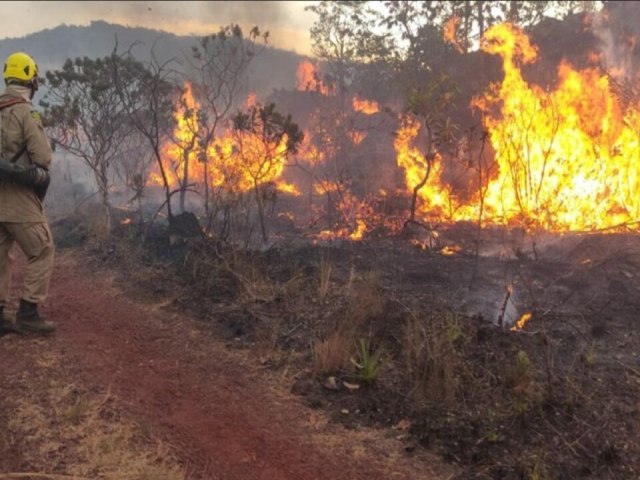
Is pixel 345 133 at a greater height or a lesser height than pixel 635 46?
lesser

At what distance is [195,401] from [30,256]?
2.08 metres

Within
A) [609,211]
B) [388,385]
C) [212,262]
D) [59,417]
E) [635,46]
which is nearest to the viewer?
[59,417]

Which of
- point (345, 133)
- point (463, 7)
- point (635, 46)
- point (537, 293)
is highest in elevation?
point (463, 7)

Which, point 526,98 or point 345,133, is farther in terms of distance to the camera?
point 345,133

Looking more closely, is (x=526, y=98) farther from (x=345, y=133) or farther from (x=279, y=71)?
(x=279, y=71)

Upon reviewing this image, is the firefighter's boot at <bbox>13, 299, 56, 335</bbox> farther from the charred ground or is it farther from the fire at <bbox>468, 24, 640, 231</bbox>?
the fire at <bbox>468, 24, 640, 231</bbox>

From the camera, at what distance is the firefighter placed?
4.39 meters

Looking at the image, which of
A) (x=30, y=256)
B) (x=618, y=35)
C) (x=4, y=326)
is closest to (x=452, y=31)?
(x=618, y=35)

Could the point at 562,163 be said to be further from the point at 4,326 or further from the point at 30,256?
the point at 4,326

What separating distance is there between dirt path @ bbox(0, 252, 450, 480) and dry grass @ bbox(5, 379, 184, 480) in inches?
2.1

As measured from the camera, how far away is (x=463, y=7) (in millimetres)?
22250

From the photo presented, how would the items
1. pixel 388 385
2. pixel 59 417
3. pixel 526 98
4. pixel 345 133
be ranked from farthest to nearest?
pixel 345 133 → pixel 526 98 → pixel 388 385 → pixel 59 417

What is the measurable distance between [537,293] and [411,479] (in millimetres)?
4228

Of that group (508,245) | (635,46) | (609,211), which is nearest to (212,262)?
(508,245)
